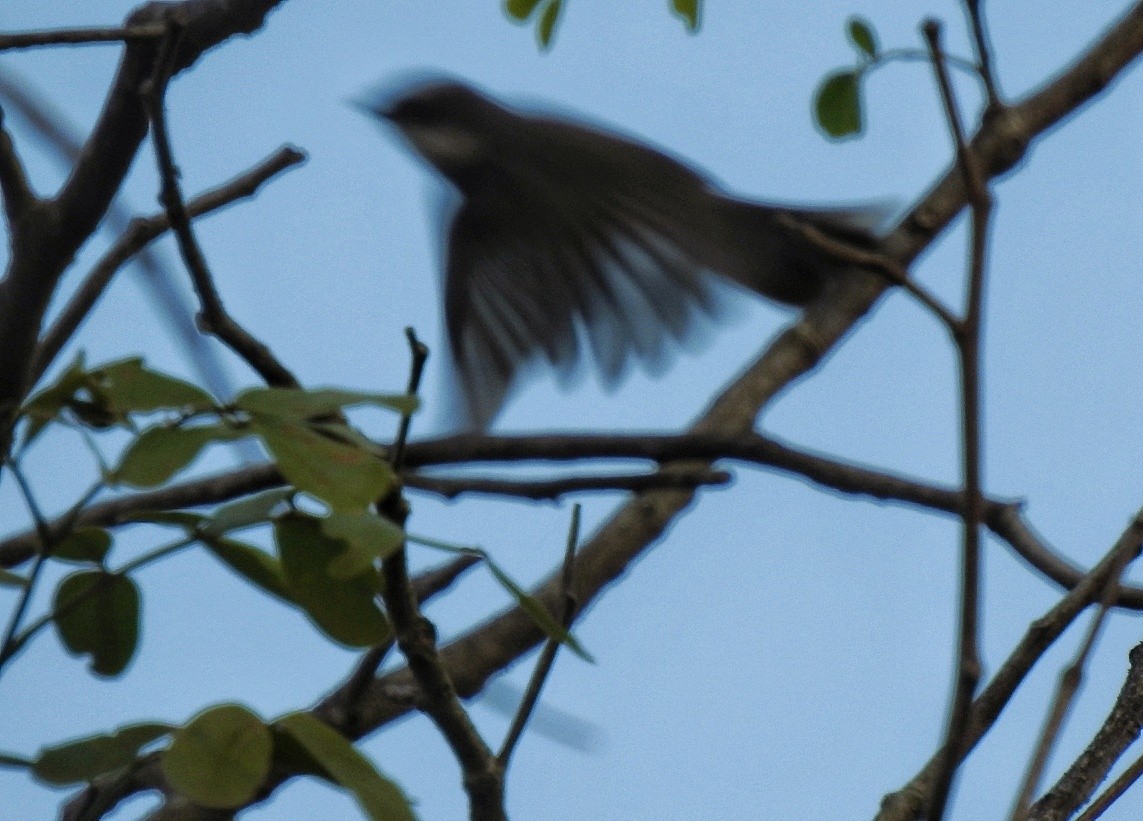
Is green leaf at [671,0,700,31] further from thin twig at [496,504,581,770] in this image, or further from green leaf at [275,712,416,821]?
green leaf at [275,712,416,821]

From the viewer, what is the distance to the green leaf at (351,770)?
21.5 inches

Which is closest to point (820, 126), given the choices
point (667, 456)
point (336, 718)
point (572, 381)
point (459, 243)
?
point (667, 456)

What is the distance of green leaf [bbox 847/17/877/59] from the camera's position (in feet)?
3.80

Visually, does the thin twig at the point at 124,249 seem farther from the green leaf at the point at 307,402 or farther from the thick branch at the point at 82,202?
the green leaf at the point at 307,402

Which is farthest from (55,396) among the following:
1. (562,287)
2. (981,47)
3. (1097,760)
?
(562,287)

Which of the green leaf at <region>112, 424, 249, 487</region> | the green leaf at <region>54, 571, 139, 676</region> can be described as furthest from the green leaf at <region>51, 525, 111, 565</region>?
the green leaf at <region>112, 424, 249, 487</region>

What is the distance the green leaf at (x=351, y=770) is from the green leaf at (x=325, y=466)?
0.27 feet

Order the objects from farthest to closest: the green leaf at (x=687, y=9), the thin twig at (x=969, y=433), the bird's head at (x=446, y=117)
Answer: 1. the bird's head at (x=446, y=117)
2. the green leaf at (x=687, y=9)
3. the thin twig at (x=969, y=433)

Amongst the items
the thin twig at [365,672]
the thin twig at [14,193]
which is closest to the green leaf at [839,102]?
the thin twig at [365,672]

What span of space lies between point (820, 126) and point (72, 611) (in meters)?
0.77

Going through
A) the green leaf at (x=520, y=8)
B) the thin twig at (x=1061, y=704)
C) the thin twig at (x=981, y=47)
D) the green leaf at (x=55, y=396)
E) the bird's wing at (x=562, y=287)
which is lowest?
the thin twig at (x=1061, y=704)

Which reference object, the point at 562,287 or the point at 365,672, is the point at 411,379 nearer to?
the point at 365,672

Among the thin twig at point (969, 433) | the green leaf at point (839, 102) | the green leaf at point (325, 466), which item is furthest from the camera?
the green leaf at point (839, 102)

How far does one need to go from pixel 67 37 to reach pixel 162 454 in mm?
325
